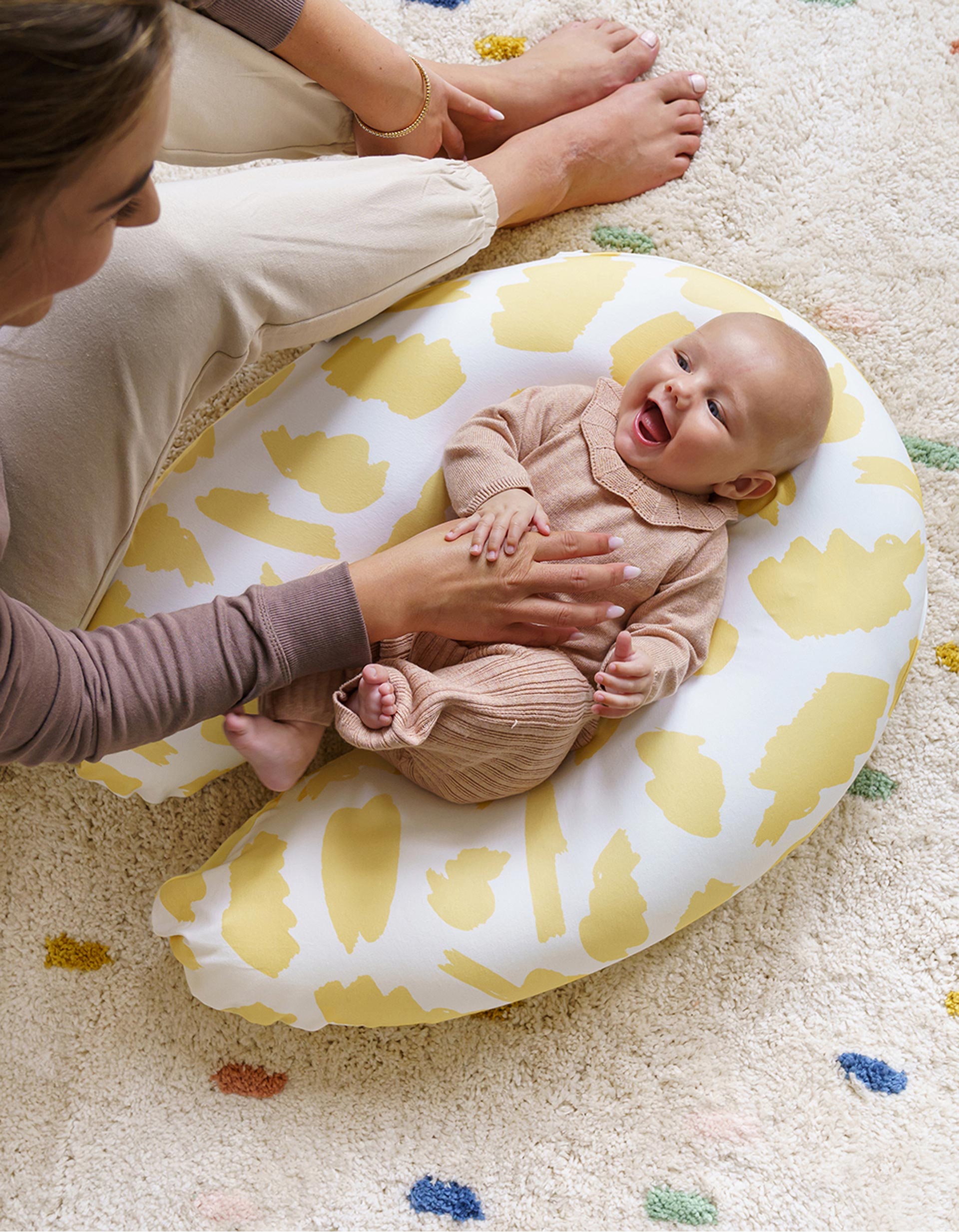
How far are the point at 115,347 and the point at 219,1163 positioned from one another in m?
1.06

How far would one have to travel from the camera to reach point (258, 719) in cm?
110

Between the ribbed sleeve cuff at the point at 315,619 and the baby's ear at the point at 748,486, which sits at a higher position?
the baby's ear at the point at 748,486

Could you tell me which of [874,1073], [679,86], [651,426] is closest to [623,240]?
[679,86]

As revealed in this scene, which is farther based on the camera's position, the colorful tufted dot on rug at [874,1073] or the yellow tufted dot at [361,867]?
the colorful tufted dot on rug at [874,1073]

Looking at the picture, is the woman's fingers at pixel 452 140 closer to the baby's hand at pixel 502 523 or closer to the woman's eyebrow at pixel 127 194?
the baby's hand at pixel 502 523

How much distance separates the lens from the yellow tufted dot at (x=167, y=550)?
114cm

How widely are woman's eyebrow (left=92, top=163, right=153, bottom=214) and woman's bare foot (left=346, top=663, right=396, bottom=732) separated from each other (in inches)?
20.4

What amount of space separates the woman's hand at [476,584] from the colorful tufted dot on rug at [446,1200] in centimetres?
77

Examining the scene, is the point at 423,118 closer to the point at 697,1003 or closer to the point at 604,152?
the point at 604,152

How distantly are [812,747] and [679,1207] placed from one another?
653 mm

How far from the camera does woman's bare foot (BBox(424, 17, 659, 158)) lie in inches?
52.2

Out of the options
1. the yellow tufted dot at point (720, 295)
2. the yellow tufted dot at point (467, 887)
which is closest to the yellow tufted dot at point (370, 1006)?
the yellow tufted dot at point (467, 887)

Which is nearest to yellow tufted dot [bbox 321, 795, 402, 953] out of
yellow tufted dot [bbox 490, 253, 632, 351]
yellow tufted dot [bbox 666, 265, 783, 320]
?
yellow tufted dot [bbox 490, 253, 632, 351]

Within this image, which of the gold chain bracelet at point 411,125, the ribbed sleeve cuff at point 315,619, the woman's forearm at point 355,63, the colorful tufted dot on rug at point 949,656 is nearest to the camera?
the ribbed sleeve cuff at point 315,619
